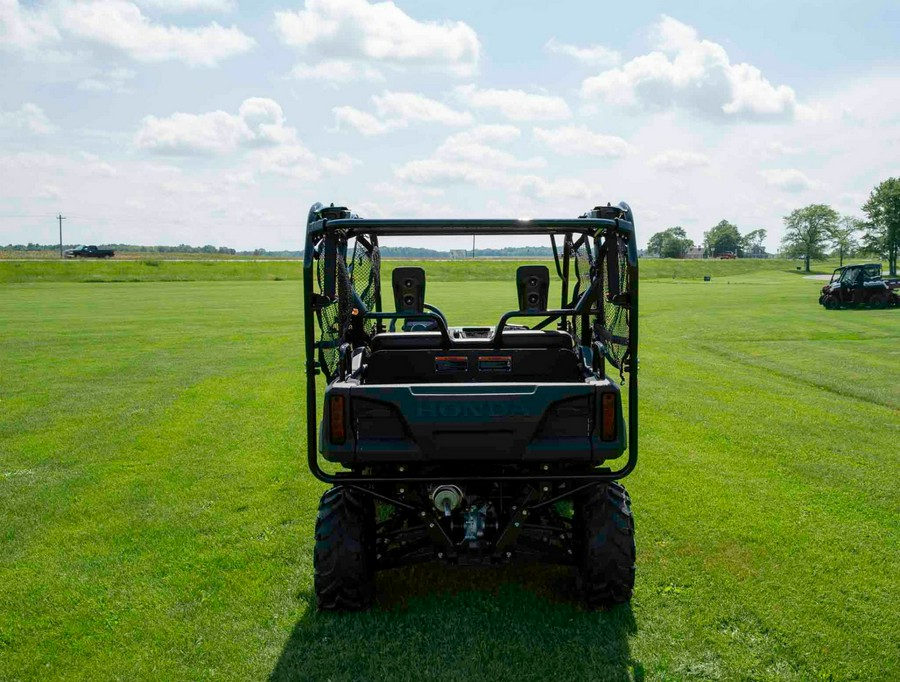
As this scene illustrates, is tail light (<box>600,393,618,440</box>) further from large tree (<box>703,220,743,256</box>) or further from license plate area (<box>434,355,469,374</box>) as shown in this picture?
large tree (<box>703,220,743,256</box>)

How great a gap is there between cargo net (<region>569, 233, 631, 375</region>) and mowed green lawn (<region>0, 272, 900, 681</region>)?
1.50 m

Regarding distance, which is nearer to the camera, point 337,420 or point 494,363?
point 337,420

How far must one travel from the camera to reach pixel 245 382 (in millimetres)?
12664

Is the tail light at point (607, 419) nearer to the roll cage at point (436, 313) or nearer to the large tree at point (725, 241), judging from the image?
the roll cage at point (436, 313)

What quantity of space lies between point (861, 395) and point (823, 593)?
25.0 feet

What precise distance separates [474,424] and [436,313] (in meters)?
1.28

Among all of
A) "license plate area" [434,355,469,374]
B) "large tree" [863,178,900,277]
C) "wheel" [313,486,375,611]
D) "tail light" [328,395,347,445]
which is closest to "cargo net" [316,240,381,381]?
"tail light" [328,395,347,445]

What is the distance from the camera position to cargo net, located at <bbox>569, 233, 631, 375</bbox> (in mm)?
4605

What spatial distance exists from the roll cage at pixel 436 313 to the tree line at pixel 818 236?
252ft

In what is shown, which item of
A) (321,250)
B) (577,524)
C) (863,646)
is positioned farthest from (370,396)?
(863,646)

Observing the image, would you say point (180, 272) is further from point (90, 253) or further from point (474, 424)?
point (474, 424)

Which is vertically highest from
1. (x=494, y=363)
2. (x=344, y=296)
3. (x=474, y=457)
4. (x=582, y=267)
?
(x=582, y=267)

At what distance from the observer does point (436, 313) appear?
5.21 meters

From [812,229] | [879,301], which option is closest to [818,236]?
[812,229]
